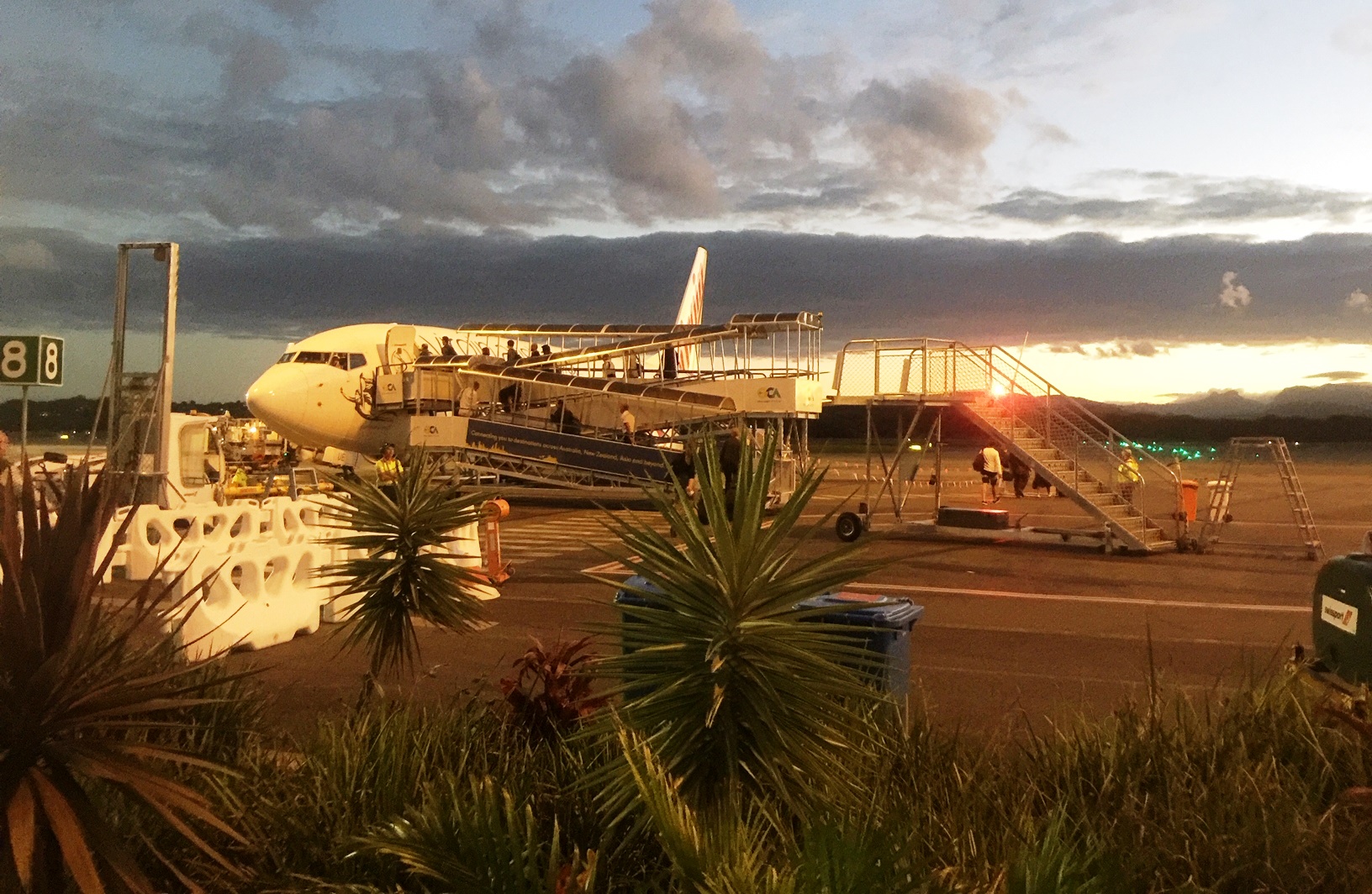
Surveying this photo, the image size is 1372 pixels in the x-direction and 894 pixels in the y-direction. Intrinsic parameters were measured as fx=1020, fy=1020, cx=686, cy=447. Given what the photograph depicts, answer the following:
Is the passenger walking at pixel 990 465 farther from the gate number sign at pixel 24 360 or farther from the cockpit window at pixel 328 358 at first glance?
the cockpit window at pixel 328 358

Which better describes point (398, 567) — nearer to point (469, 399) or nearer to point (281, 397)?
point (281, 397)

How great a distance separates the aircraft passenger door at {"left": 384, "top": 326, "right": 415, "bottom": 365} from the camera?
28323 mm

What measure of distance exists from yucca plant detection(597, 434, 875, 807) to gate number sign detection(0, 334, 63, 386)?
39.0 ft

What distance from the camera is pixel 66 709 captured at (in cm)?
297

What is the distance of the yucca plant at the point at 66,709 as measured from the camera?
2.79 m

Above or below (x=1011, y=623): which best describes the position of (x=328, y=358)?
above

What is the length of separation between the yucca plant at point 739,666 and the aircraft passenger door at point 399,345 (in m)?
26.0

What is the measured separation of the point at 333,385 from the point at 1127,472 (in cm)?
1931

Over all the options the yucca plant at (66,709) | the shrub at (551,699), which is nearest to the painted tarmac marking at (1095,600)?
the shrub at (551,699)

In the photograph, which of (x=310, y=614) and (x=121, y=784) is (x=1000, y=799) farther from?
(x=310, y=614)

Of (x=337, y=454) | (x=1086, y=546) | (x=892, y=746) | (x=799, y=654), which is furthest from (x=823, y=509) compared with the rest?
(x=799, y=654)

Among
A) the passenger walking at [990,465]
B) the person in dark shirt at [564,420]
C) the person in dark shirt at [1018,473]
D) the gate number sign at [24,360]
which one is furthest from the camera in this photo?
the person in dark shirt at [564,420]

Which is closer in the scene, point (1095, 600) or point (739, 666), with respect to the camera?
point (739, 666)

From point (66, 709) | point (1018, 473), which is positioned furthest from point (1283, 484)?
point (66, 709)
